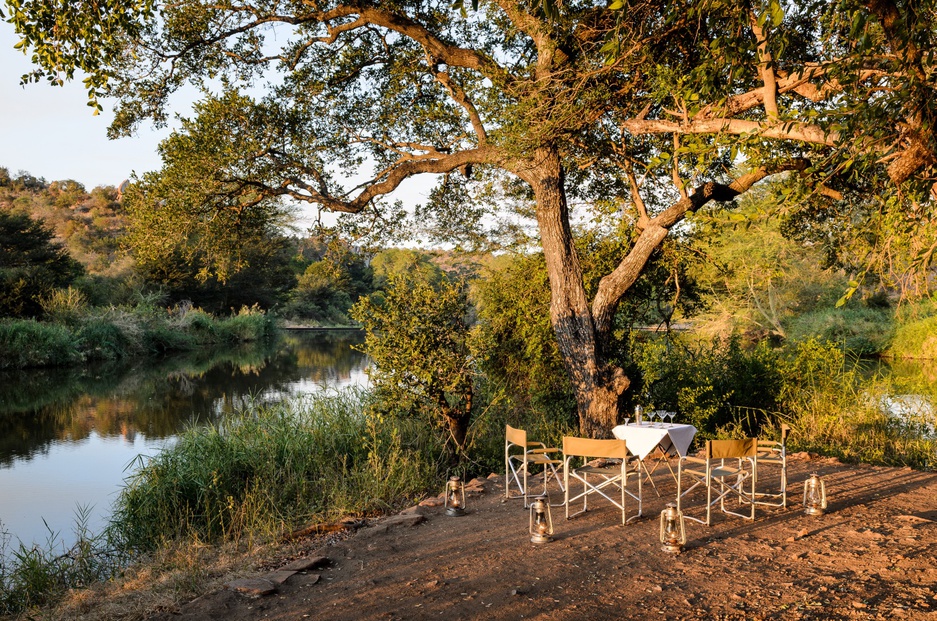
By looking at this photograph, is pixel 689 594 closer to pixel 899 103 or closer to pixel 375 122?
pixel 899 103

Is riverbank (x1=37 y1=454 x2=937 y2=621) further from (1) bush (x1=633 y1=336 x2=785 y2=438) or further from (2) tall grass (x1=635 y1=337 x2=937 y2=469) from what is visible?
(1) bush (x1=633 y1=336 x2=785 y2=438)

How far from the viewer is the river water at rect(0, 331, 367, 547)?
8.40 m

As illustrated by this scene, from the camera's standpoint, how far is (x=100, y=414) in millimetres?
14016

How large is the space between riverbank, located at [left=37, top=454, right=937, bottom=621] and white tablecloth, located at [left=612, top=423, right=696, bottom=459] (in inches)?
20.5

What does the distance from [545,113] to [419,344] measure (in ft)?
9.36

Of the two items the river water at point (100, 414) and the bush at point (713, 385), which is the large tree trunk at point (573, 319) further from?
the river water at point (100, 414)

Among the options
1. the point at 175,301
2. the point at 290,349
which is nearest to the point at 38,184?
the point at 175,301

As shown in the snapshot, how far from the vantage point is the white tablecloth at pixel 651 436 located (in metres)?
5.62

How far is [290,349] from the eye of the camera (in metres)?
30.7

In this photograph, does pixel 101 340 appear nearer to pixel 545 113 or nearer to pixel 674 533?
pixel 545 113

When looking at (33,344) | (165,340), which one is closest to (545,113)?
(33,344)

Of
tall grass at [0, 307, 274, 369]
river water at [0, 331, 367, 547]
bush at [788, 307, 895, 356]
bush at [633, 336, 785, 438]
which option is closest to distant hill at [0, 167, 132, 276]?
tall grass at [0, 307, 274, 369]

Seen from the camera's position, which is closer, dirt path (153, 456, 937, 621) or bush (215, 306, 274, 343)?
dirt path (153, 456, 937, 621)

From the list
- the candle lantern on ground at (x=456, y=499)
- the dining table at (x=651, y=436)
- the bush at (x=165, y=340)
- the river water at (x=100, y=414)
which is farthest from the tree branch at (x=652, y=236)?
the bush at (x=165, y=340)
